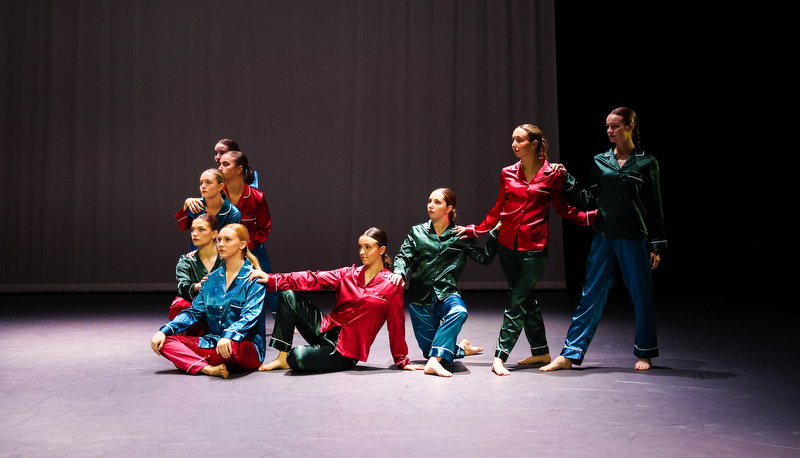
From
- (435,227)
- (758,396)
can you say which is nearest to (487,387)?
(435,227)

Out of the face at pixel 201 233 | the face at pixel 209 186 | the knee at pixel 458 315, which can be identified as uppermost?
the face at pixel 209 186

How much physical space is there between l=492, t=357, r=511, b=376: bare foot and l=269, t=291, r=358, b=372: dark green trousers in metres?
0.69

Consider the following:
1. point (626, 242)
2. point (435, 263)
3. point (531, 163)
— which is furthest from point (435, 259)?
point (626, 242)

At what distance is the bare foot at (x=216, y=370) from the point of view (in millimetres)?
3389

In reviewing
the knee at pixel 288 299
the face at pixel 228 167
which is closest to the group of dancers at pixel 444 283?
the knee at pixel 288 299

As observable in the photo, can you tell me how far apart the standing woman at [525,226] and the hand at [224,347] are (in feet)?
4.19

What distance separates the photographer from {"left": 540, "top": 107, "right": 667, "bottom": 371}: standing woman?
3.57 meters

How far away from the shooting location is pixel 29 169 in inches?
282

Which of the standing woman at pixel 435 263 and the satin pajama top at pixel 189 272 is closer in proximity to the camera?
the standing woman at pixel 435 263

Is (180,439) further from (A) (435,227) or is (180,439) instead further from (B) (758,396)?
(B) (758,396)

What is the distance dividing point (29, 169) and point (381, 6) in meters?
3.85

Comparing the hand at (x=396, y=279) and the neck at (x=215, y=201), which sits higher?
the neck at (x=215, y=201)

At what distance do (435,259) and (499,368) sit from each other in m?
0.64

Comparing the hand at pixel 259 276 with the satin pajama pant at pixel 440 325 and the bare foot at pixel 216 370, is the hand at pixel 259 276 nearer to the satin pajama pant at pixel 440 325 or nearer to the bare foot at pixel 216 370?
the bare foot at pixel 216 370
